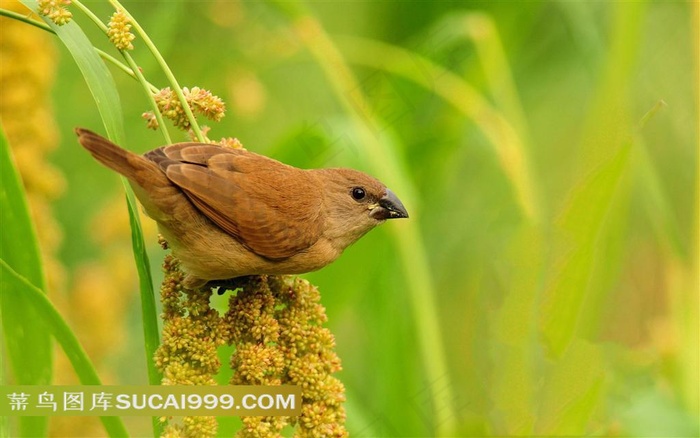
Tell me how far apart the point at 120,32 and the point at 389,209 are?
101 cm

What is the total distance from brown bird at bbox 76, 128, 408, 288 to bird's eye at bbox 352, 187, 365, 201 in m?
0.09

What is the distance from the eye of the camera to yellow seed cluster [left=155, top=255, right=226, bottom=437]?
6.68 ft

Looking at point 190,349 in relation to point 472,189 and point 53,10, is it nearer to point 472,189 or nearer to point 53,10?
point 53,10

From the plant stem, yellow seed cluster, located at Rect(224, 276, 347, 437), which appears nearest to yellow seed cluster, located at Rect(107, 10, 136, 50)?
the plant stem

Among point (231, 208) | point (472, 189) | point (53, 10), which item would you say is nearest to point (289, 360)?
point (231, 208)

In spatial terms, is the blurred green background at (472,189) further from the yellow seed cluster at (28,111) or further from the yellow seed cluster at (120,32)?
the yellow seed cluster at (120,32)

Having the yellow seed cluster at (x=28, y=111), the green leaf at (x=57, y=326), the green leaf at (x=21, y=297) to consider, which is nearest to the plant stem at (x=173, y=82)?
the green leaf at (x=21, y=297)

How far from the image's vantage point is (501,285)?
297 cm

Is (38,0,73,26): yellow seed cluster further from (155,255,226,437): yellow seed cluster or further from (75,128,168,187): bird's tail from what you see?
(155,255,226,437): yellow seed cluster

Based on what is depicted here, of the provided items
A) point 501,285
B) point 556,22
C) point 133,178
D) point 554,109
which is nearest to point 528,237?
point 501,285

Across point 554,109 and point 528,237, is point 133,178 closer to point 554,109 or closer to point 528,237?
point 528,237

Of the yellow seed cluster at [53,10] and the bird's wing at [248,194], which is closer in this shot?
the yellow seed cluster at [53,10]

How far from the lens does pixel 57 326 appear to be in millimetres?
1973

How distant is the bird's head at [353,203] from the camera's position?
265cm
